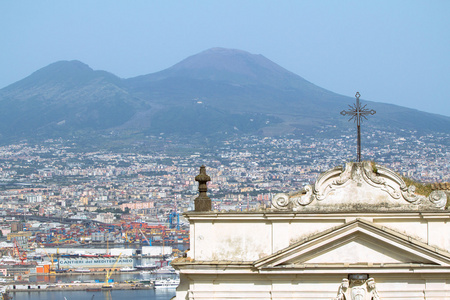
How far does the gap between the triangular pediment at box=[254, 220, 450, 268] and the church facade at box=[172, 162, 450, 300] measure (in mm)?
12

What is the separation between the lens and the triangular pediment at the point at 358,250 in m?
12.4

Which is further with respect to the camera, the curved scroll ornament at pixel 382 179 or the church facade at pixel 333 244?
the curved scroll ornament at pixel 382 179

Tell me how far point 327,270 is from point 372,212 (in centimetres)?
90

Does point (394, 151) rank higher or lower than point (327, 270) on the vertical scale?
higher

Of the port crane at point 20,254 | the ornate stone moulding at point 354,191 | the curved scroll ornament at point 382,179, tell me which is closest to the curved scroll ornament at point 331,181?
the ornate stone moulding at point 354,191

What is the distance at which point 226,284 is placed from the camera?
1298cm

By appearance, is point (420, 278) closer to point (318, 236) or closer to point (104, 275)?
point (318, 236)

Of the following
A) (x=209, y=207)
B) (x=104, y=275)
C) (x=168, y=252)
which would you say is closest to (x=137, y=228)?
(x=168, y=252)

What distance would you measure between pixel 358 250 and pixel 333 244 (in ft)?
1.04

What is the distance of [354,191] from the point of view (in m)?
12.8

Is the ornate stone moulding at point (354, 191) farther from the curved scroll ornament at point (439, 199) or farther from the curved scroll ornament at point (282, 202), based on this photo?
the curved scroll ornament at point (439, 199)

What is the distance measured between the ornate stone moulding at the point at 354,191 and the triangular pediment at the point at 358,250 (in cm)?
36

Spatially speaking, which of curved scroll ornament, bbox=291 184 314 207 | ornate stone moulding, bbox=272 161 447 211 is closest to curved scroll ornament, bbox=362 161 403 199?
ornate stone moulding, bbox=272 161 447 211

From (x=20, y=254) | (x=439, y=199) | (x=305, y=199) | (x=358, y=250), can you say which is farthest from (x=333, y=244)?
(x=20, y=254)
